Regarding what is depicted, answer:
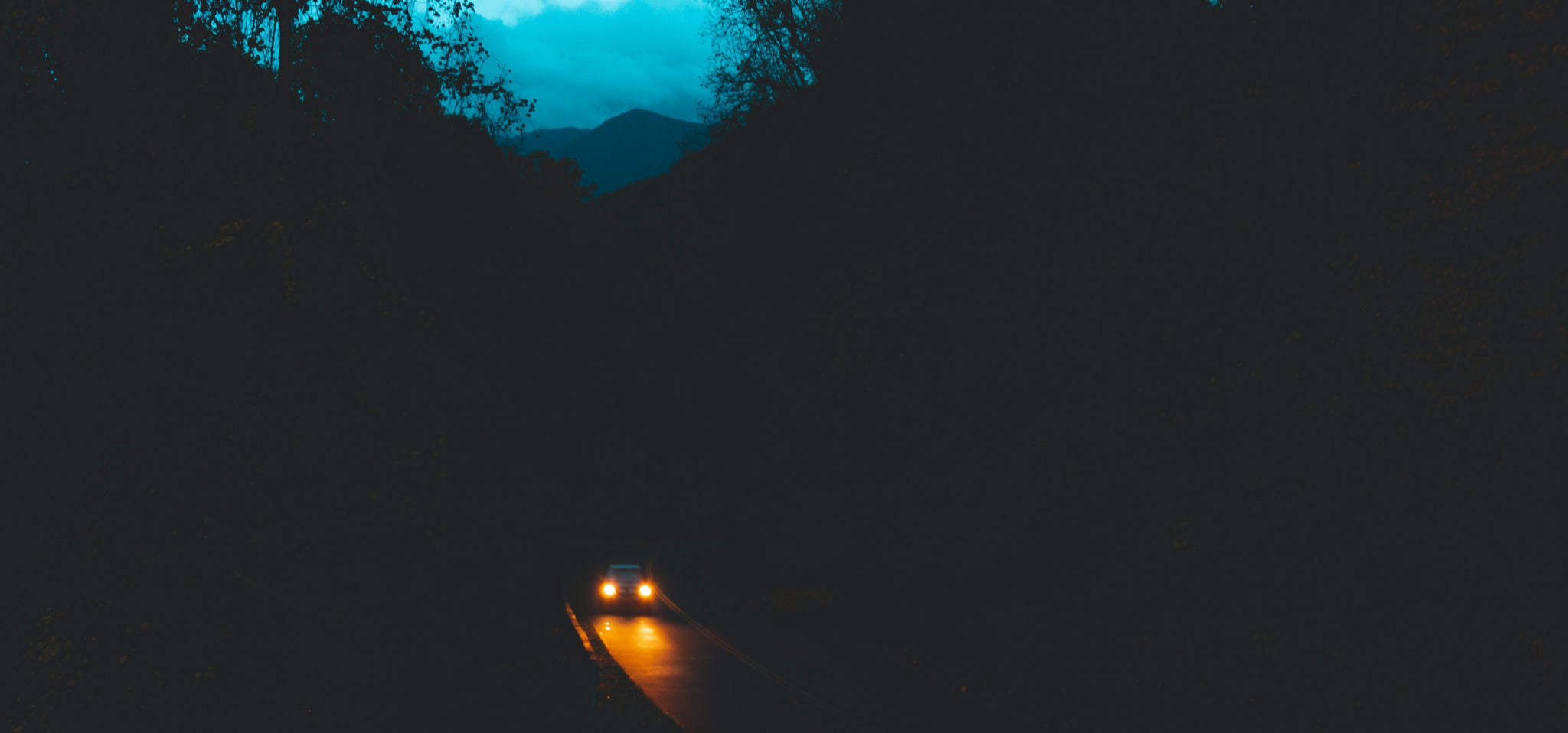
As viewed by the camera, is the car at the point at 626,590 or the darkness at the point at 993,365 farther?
the car at the point at 626,590

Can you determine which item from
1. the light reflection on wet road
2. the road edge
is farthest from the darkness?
the light reflection on wet road

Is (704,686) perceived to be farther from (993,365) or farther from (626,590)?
(626,590)

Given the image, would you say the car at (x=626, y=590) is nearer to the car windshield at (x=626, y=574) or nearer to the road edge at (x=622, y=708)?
the car windshield at (x=626, y=574)

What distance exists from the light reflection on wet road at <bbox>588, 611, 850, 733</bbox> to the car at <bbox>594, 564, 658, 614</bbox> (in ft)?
10.1

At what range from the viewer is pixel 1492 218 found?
29.6 feet

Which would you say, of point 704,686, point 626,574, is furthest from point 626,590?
point 704,686

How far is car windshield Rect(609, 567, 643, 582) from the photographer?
91.1 feet

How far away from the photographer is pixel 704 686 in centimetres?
1714

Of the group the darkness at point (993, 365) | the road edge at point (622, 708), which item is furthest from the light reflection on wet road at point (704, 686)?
the darkness at point (993, 365)

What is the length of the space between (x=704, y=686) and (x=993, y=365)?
7.75 m

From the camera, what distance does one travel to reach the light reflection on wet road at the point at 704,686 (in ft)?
47.5

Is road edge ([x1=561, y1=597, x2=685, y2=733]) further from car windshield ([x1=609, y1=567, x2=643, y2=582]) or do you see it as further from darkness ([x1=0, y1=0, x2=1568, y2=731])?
car windshield ([x1=609, y1=567, x2=643, y2=582])

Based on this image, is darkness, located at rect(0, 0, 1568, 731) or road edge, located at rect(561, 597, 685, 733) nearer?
darkness, located at rect(0, 0, 1568, 731)

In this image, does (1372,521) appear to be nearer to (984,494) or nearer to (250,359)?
(984,494)
